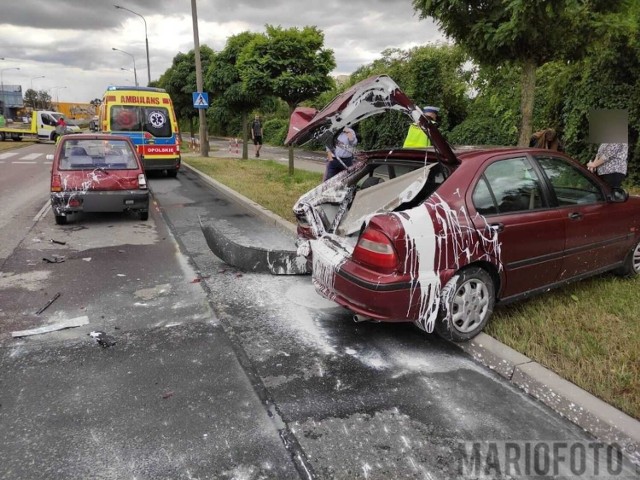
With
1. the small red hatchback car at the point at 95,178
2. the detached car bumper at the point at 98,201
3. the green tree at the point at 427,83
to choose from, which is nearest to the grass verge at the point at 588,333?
the detached car bumper at the point at 98,201

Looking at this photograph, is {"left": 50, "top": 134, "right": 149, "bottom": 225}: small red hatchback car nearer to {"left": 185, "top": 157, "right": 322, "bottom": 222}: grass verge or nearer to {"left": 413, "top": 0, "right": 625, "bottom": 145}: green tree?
A: {"left": 185, "top": 157, "right": 322, "bottom": 222}: grass verge

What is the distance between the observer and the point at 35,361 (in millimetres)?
3525

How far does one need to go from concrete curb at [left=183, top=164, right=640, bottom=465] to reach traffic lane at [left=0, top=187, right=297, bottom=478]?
5.55ft

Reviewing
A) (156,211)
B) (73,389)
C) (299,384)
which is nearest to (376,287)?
(299,384)

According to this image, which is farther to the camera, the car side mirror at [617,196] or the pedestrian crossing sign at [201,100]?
the pedestrian crossing sign at [201,100]

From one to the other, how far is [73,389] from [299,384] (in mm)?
1478

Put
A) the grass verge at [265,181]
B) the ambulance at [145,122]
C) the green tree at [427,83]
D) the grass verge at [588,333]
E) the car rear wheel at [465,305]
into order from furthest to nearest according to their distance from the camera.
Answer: the green tree at [427,83] < the ambulance at [145,122] < the grass verge at [265,181] < the car rear wheel at [465,305] < the grass verge at [588,333]

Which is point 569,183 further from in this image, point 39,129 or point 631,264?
point 39,129

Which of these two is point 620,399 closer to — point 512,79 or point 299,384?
point 299,384

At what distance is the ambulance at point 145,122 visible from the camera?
1457 cm

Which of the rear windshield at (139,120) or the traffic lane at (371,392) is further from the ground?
the rear windshield at (139,120)

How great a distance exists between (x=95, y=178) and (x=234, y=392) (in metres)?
6.31

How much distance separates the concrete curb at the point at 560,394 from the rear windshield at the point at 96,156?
6.98 meters

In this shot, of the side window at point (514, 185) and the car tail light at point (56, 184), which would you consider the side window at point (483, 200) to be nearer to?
the side window at point (514, 185)
